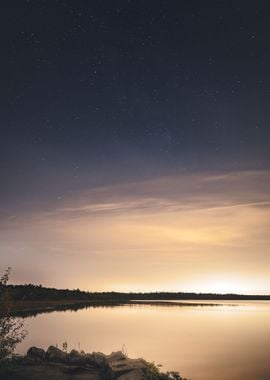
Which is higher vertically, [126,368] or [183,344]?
[183,344]

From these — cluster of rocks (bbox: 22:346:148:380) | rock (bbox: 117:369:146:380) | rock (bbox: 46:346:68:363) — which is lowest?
rock (bbox: 117:369:146:380)

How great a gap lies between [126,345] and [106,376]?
69.6 feet

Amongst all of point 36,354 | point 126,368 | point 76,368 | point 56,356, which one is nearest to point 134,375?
point 126,368

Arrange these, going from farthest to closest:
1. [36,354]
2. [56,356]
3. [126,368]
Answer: [36,354] → [56,356] → [126,368]

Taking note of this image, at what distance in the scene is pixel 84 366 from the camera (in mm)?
25906

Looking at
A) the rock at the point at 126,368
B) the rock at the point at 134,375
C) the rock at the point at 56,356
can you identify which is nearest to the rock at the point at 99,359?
the rock at the point at 126,368

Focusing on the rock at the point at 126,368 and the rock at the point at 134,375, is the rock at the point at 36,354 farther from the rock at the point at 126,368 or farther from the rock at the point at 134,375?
the rock at the point at 134,375

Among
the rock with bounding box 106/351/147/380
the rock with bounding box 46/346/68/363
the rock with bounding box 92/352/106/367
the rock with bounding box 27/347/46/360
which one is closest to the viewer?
the rock with bounding box 106/351/147/380

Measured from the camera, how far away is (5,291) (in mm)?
24766

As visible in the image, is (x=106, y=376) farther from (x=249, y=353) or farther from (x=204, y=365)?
(x=249, y=353)

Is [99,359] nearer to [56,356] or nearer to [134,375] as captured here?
[56,356]

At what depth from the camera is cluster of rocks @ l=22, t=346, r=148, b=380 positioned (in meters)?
23.5

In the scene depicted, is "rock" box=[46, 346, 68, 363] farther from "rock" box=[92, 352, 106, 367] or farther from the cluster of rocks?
"rock" box=[92, 352, 106, 367]

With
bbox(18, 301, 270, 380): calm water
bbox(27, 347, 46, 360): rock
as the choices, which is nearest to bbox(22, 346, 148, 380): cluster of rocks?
bbox(27, 347, 46, 360): rock
